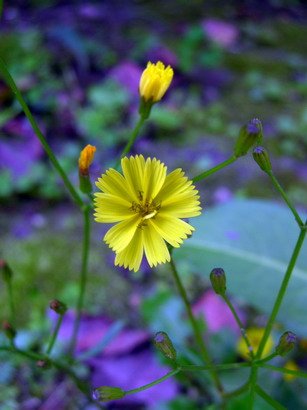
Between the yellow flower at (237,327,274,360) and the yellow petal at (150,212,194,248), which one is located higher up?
the yellow flower at (237,327,274,360)

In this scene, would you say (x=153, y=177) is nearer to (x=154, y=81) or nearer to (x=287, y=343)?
(x=154, y=81)

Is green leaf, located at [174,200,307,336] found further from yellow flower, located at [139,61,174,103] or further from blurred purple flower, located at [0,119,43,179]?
blurred purple flower, located at [0,119,43,179]

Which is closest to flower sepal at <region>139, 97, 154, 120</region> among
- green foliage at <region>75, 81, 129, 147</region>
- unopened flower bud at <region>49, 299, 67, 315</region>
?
unopened flower bud at <region>49, 299, 67, 315</region>

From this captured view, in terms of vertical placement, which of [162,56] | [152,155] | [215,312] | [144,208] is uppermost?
[162,56]

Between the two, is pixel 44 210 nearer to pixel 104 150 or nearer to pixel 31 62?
pixel 104 150

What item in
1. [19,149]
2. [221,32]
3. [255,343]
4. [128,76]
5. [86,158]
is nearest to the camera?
[86,158]

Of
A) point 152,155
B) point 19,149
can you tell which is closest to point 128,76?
point 152,155
